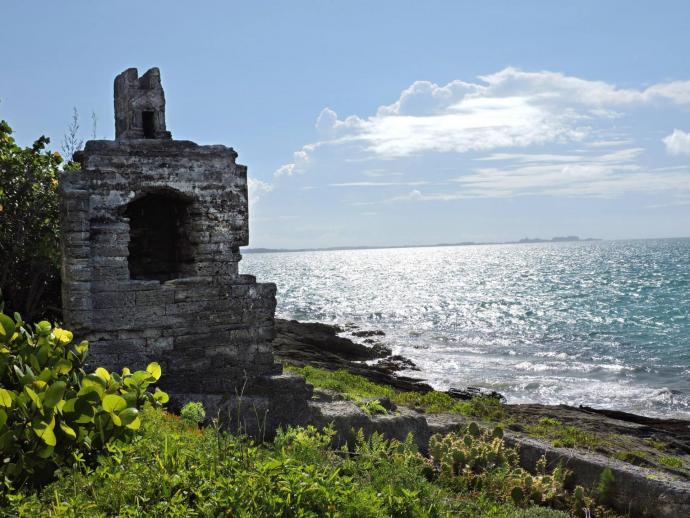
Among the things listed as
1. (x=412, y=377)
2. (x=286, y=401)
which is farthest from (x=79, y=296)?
(x=412, y=377)

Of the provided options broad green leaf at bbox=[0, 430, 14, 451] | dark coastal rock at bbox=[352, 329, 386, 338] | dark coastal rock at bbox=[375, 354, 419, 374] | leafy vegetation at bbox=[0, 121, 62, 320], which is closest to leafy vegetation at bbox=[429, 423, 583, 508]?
broad green leaf at bbox=[0, 430, 14, 451]

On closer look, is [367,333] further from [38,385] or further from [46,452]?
[46,452]

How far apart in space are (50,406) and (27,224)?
8836mm

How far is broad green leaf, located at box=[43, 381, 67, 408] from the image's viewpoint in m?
4.48

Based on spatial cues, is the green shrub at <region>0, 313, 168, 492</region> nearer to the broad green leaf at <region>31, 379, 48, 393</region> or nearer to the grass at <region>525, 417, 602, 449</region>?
the broad green leaf at <region>31, 379, 48, 393</region>

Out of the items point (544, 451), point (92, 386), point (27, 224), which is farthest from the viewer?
point (27, 224)

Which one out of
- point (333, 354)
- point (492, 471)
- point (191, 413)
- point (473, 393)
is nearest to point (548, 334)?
point (333, 354)

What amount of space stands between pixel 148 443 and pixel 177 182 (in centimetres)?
494

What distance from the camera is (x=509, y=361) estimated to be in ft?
94.6

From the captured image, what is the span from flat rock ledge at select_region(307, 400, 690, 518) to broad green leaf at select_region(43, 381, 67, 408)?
12.3ft

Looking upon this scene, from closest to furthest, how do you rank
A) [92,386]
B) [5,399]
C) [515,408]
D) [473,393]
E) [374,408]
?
[5,399]
[92,386]
[374,408]
[515,408]
[473,393]

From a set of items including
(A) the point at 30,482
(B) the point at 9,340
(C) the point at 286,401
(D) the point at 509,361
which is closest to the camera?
(A) the point at 30,482

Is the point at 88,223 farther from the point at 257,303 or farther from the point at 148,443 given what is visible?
the point at 148,443

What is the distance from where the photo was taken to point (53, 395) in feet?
14.7
